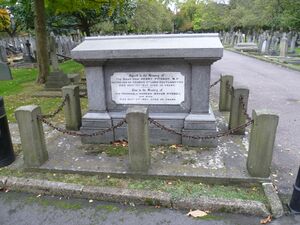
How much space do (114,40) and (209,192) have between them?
304 centimetres

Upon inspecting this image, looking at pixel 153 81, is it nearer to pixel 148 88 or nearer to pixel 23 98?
pixel 148 88

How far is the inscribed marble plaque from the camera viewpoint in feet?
15.5

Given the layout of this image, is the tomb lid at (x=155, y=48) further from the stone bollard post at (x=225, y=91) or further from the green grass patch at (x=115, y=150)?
the stone bollard post at (x=225, y=91)

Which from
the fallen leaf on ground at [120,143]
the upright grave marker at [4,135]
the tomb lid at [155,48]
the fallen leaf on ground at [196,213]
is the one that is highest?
the tomb lid at [155,48]

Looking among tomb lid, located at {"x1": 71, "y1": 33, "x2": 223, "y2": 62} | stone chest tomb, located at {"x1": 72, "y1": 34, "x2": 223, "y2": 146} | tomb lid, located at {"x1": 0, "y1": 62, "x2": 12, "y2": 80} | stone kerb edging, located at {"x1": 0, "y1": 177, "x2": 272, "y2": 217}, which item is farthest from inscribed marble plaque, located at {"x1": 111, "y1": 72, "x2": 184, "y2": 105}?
stone kerb edging, located at {"x1": 0, "y1": 177, "x2": 272, "y2": 217}

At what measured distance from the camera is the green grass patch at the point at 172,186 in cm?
360

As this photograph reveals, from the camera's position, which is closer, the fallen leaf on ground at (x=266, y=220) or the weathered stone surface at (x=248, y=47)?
the fallen leaf on ground at (x=266, y=220)

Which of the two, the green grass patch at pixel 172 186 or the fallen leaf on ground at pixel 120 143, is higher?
the fallen leaf on ground at pixel 120 143

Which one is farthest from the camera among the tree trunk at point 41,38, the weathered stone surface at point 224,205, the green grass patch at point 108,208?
the tree trunk at point 41,38

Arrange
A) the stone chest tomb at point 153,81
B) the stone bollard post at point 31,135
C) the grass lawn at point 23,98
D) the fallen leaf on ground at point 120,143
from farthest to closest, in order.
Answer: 1. the grass lawn at point 23,98
2. the fallen leaf on ground at point 120,143
3. the stone chest tomb at point 153,81
4. the stone bollard post at point 31,135

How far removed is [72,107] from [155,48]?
2.23m

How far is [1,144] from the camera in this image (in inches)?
173

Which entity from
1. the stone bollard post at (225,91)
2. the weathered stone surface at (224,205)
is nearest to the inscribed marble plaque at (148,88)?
the weathered stone surface at (224,205)

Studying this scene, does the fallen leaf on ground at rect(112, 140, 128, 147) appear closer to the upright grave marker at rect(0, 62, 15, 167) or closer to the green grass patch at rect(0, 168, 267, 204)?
the green grass patch at rect(0, 168, 267, 204)
